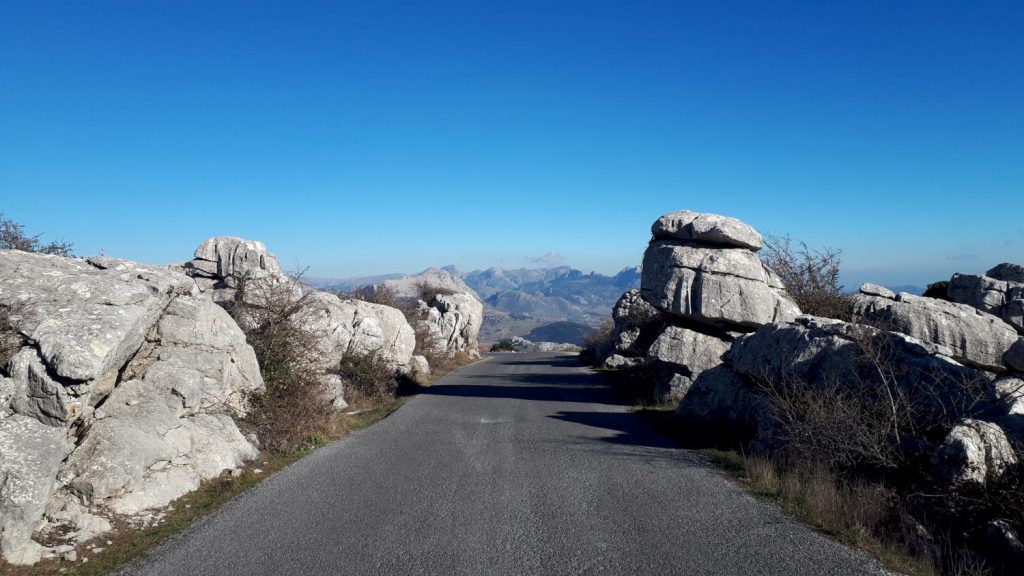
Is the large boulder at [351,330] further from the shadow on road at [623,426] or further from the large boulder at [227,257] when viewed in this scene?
the shadow on road at [623,426]

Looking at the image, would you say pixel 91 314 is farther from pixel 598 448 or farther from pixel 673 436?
pixel 673 436

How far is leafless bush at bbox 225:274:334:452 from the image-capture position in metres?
12.3

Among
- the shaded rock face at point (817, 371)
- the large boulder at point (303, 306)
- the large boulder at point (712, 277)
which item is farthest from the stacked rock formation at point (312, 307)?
the shaded rock face at point (817, 371)

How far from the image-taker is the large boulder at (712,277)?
59.8 ft

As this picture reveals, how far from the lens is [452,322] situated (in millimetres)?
38656

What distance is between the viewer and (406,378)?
75.5 ft

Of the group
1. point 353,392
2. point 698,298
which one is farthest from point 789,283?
point 353,392

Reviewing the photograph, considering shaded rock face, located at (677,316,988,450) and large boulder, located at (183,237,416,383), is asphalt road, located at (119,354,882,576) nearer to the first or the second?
shaded rock face, located at (677,316,988,450)

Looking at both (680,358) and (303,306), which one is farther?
(680,358)

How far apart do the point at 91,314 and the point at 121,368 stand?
1.86 m

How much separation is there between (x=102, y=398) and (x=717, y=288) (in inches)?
625

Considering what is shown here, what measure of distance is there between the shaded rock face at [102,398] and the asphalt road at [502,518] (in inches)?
48.5

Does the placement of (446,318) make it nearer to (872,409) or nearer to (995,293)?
(995,293)

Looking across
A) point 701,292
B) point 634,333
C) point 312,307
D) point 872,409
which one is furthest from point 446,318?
point 872,409
